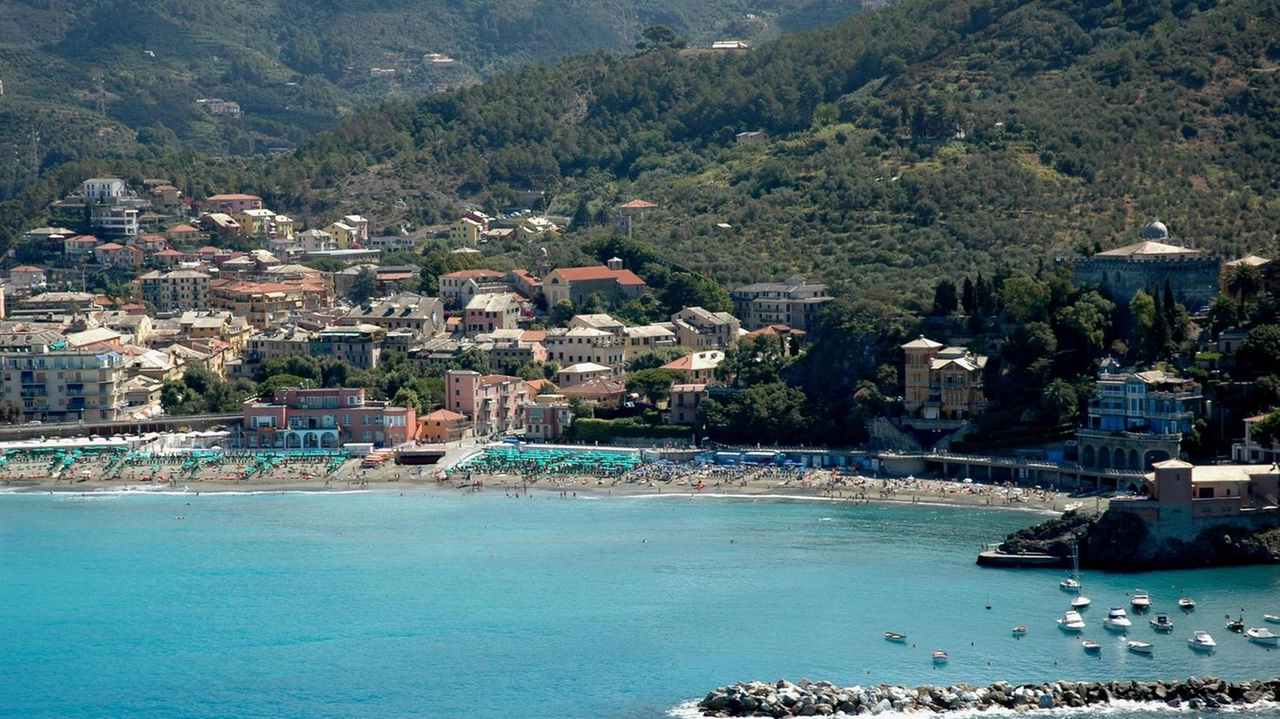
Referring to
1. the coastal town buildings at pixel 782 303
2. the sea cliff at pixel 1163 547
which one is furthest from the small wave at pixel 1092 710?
the coastal town buildings at pixel 782 303

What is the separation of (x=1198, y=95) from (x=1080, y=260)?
27.8 m

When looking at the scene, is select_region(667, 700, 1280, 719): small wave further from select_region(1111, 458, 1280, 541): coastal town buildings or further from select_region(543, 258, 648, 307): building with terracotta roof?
select_region(543, 258, 648, 307): building with terracotta roof

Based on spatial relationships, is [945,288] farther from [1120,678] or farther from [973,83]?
[973,83]

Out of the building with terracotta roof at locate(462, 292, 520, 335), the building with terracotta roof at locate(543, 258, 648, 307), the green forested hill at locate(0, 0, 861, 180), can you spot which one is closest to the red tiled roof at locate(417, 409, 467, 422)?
the building with terracotta roof at locate(462, 292, 520, 335)

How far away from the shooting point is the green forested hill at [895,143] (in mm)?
87000

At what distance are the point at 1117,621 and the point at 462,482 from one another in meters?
26.0

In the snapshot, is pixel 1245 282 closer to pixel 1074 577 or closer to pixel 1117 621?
pixel 1074 577

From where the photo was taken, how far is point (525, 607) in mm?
48406

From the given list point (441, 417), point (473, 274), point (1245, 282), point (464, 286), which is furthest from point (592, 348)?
point (1245, 282)

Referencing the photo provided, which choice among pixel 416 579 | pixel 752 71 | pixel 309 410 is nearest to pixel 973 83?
pixel 752 71

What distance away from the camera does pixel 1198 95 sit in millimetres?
93375

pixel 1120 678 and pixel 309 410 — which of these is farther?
pixel 309 410

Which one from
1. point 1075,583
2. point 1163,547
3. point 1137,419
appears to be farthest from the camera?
point 1137,419

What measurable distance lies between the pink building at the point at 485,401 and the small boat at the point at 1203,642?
33.7m
